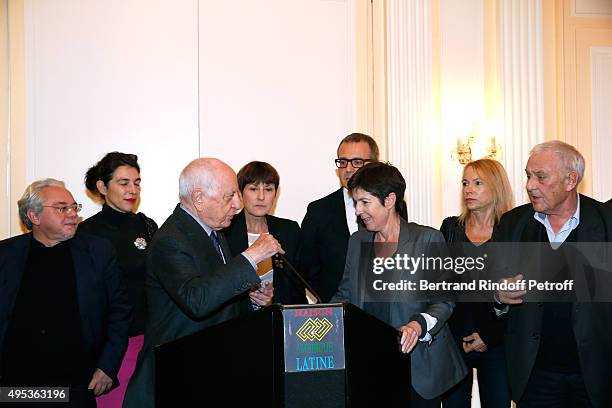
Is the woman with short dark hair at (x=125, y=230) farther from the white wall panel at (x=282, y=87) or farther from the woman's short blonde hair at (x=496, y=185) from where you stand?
the woman's short blonde hair at (x=496, y=185)

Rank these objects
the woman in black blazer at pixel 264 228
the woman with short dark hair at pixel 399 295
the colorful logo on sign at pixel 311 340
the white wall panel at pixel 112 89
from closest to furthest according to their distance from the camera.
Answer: the colorful logo on sign at pixel 311 340, the woman with short dark hair at pixel 399 295, the woman in black blazer at pixel 264 228, the white wall panel at pixel 112 89

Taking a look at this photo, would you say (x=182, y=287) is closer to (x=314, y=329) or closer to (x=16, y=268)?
(x=314, y=329)

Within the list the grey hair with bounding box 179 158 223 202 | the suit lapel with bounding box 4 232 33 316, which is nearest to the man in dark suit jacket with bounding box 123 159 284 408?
the grey hair with bounding box 179 158 223 202

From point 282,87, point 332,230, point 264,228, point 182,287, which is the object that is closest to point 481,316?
point 332,230

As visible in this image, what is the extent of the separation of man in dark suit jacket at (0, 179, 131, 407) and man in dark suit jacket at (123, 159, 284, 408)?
827 millimetres

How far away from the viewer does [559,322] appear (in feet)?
10.2

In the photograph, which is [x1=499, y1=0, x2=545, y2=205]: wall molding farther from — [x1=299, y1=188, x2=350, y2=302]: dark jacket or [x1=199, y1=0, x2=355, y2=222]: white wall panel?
[x1=299, y1=188, x2=350, y2=302]: dark jacket

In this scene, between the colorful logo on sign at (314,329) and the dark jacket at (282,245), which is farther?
the dark jacket at (282,245)

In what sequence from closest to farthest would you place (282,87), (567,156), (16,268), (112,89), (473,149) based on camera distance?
(567,156)
(16,268)
(112,89)
(282,87)
(473,149)

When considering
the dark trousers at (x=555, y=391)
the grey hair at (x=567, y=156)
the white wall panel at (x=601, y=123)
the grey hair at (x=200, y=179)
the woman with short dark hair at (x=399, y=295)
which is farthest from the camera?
the white wall panel at (x=601, y=123)

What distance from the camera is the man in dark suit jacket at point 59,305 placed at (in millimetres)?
3381

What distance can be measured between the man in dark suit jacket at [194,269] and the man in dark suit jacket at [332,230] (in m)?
1.24

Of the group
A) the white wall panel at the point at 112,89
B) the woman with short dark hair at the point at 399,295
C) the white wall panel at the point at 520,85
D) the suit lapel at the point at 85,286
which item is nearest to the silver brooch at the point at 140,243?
the suit lapel at the point at 85,286

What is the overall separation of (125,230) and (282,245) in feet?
3.06
